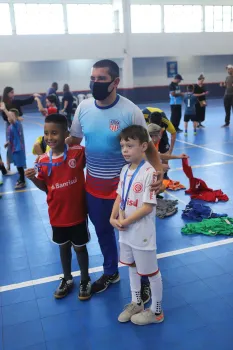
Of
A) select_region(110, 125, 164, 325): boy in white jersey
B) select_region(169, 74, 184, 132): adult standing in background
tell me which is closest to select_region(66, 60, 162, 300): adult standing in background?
select_region(110, 125, 164, 325): boy in white jersey

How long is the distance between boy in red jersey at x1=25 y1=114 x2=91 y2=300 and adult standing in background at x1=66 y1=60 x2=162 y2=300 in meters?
0.09

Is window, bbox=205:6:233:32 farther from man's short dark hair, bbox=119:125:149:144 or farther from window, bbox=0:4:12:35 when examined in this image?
man's short dark hair, bbox=119:125:149:144

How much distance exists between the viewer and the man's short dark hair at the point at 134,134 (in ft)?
8.09

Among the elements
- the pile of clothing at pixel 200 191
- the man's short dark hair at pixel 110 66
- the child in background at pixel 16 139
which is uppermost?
the man's short dark hair at pixel 110 66

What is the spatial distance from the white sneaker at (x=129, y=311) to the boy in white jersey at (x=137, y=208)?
212 millimetres

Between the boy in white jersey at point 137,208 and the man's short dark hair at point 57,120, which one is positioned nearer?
the boy in white jersey at point 137,208

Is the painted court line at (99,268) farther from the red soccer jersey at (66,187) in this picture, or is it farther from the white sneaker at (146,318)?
the white sneaker at (146,318)

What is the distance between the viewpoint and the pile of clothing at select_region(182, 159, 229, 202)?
5.35 metres

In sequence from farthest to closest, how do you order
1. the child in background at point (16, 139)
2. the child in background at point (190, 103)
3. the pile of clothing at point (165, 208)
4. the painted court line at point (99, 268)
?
the child in background at point (190, 103)
the child in background at point (16, 139)
the pile of clothing at point (165, 208)
the painted court line at point (99, 268)

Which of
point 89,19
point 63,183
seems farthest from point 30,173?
point 89,19

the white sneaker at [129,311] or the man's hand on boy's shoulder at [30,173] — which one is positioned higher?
the man's hand on boy's shoulder at [30,173]

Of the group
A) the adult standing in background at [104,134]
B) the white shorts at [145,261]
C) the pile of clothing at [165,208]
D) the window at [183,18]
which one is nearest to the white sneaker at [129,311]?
the adult standing in background at [104,134]

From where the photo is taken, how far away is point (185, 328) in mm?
2674

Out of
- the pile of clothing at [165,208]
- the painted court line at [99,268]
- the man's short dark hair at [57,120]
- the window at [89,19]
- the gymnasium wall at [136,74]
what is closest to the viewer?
the man's short dark hair at [57,120]
